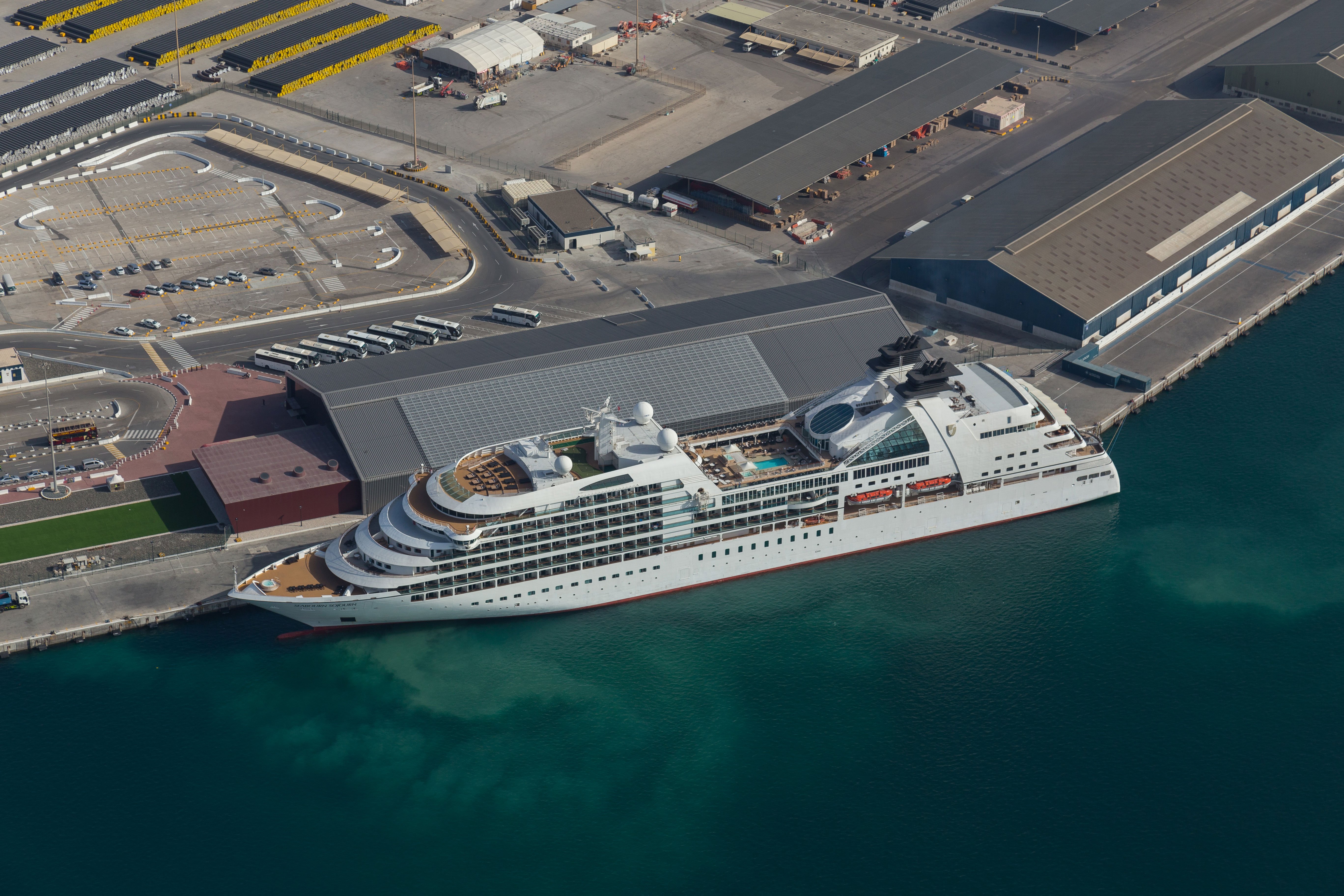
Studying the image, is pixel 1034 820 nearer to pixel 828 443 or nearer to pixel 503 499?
pixel 828 443

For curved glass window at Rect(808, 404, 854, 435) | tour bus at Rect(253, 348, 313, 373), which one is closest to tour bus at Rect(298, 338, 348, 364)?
tour bus at Rect(253, 348, 313, 373)

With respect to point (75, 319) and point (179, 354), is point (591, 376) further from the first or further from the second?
point (75, 319)

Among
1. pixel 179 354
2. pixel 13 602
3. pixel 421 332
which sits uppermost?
pixel 421 332

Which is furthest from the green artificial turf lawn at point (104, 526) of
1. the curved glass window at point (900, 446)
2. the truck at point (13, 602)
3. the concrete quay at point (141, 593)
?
the curved glass window at point (900, 446)

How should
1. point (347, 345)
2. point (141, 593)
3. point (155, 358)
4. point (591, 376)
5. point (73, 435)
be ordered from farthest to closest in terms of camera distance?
point (347, 345), point (155, 358), point (73, 435), point (591, 376), point (141, 593)

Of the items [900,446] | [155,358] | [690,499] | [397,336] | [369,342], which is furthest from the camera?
[397,336]

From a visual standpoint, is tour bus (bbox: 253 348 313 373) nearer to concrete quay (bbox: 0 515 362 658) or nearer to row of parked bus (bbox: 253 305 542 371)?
row of parked bus (bbox: 253 305 542 371)

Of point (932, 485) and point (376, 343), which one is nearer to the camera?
point (932, 485)

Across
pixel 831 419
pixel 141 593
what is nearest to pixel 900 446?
pixel 831 419
